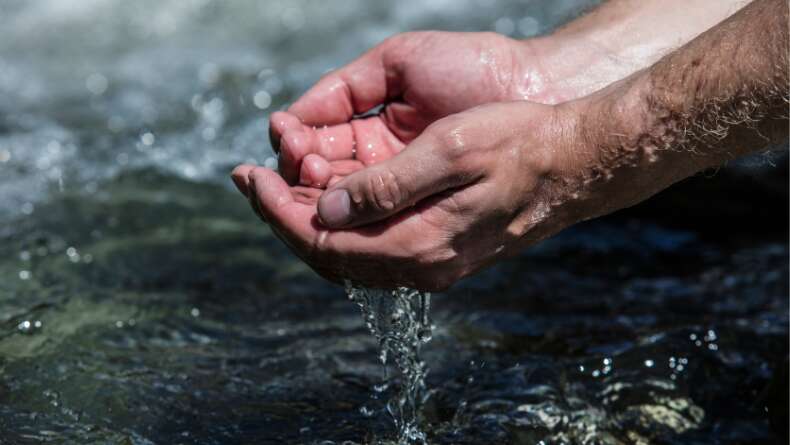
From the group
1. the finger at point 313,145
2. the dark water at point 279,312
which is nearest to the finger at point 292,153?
the finger at point 313,145

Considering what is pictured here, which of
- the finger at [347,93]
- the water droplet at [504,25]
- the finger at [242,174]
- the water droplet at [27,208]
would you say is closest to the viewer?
the finger at [242,174]

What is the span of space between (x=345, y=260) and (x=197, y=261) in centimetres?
188

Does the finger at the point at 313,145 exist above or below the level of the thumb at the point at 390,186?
above

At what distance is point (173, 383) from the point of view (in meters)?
2.96

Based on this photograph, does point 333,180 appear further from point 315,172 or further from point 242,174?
point 242,174

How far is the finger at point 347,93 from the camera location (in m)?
2.89

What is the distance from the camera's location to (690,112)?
2.28m

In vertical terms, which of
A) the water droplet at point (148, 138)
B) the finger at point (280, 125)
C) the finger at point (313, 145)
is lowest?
the finger at point (313, 145)

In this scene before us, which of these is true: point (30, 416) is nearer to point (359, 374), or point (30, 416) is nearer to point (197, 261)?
point (359, 374)

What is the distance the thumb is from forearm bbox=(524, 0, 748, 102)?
3.26 feet

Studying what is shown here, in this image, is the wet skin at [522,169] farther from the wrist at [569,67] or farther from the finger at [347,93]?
the wrist at [569,67]

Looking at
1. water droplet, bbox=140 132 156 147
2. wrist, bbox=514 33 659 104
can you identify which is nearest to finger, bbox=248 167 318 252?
wrist, bbox=514 33 659 104

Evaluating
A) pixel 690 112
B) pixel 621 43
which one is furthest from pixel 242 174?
pixel 621 43

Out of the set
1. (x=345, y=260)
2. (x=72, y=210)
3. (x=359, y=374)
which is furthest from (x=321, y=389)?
(x=72, y=210)
